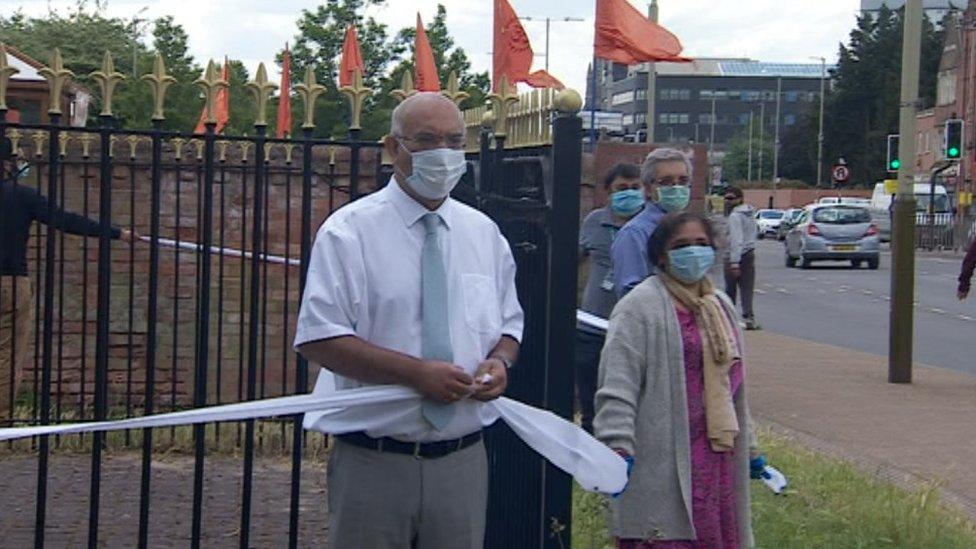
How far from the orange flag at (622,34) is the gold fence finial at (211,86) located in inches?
418

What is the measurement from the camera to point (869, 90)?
104 m

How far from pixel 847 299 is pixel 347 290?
83.5ft

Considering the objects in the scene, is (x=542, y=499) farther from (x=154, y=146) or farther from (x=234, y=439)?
(x=234, y=439)

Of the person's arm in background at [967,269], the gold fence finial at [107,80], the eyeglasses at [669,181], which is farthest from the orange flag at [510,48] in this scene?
the gold fence finial at [107,80]

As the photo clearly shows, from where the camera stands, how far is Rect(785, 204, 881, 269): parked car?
3878 centimetres

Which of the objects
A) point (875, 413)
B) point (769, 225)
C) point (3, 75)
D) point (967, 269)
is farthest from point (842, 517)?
point (769, 225)

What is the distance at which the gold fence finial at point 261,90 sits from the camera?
18.1 feet

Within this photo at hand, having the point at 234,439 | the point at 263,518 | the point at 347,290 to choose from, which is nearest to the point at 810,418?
the point at 234,439

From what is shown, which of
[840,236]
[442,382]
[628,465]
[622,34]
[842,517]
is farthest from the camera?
[840,236]

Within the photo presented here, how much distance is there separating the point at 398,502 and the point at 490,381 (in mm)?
395

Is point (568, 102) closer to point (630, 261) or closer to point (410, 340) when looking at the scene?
point (410, 340)

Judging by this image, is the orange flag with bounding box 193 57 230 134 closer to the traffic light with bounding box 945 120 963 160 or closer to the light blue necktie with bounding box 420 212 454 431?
the light blue necktie with bounding box 420 212 454 431

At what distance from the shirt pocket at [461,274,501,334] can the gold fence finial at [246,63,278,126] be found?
1379mm

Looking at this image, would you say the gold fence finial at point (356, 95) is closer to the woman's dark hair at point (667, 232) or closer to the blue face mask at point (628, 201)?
the woman's dark hair at point (667, 232)
